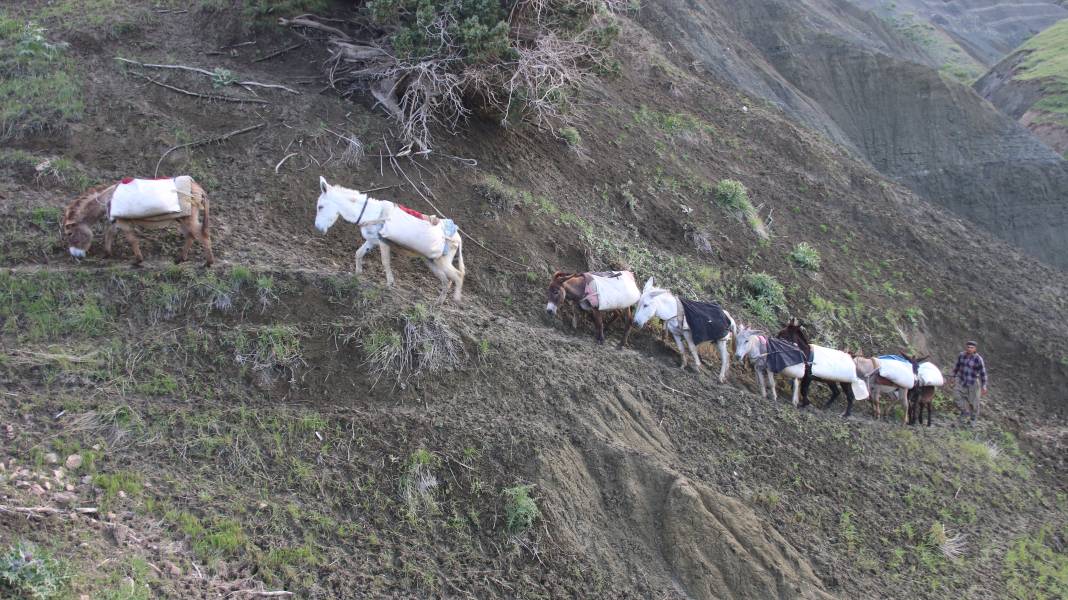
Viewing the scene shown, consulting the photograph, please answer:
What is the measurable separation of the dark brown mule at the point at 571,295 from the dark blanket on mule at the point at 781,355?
2711 mm

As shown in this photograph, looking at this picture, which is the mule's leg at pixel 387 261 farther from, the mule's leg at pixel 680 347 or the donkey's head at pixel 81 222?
the mule's leg at pixel 680 347

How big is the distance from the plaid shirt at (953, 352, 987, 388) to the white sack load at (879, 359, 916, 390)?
230 cm

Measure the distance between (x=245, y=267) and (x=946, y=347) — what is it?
1631cm

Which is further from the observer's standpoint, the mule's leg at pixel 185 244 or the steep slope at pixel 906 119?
the steep slope at pixel 906 119

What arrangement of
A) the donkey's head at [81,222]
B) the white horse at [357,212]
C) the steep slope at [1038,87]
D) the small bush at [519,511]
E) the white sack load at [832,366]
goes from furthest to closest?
the steep slope at [1038,87] → the white sack load at [832,366] → the white horse at [357,212] → the donkey's head at [81,222] → the small bush at [519,511]

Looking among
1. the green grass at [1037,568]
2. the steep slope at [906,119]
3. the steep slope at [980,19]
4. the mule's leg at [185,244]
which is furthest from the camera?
the steep slope at [980,19]

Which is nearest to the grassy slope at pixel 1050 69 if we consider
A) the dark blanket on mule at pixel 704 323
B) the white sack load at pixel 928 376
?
the white sack load at pixel 928 376

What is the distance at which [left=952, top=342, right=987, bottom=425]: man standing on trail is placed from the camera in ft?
51.2

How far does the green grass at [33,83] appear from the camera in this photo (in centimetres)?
1170

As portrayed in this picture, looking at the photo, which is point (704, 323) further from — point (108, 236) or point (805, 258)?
point (108, 236)

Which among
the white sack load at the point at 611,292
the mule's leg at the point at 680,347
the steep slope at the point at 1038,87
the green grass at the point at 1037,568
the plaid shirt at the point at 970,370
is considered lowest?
the green grass at the point at 1037,568

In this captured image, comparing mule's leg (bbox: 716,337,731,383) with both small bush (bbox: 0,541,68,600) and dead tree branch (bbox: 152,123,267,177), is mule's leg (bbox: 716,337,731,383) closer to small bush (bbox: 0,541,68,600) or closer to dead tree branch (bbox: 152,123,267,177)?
dead tree branch (bbox: 152,123,267,177)

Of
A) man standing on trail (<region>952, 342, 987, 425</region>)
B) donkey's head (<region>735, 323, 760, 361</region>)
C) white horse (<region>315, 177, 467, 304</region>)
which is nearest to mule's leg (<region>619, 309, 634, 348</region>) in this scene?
donkey's head (<region>735, 323, 760, 361</region>)

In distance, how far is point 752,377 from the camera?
13.3m
